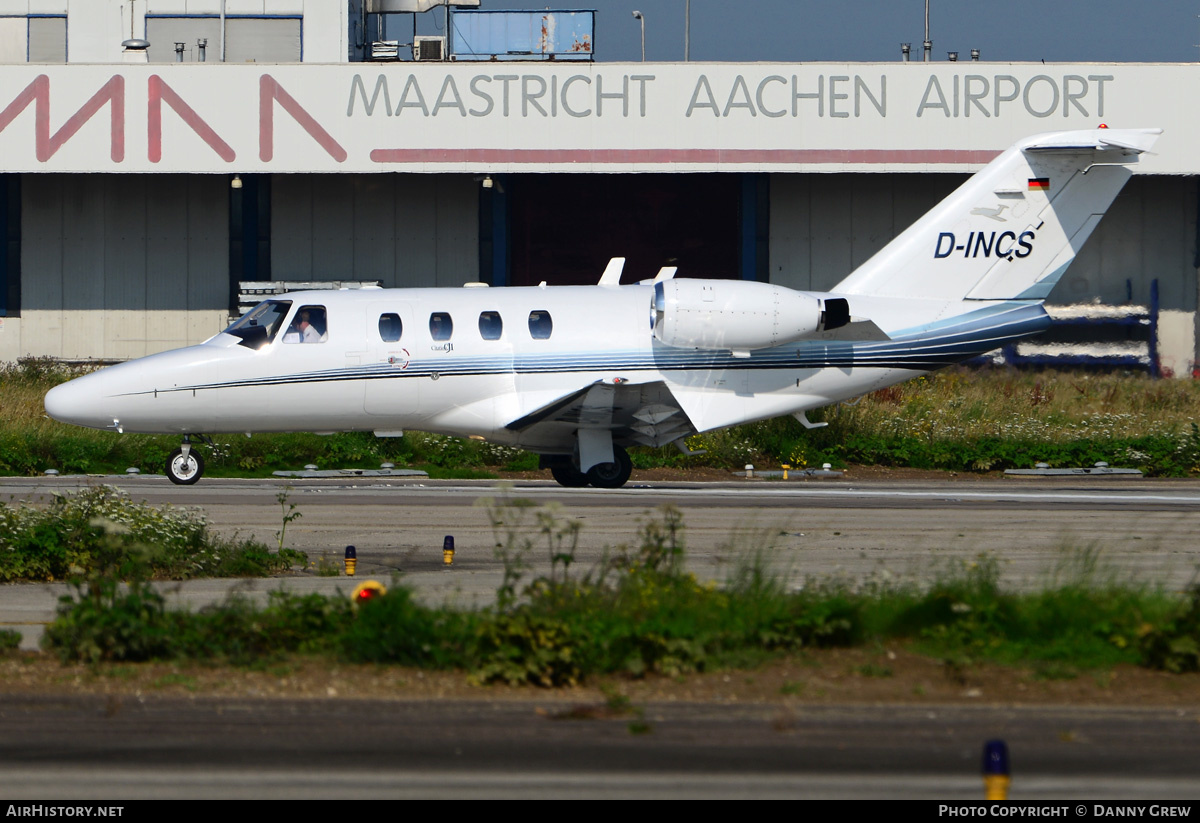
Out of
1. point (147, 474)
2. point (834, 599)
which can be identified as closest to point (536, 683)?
point (834, 599)

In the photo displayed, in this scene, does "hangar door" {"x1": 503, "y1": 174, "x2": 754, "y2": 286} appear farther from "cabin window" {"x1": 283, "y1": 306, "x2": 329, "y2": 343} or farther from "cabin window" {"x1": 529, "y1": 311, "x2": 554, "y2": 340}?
"cabin window" {"x1": 283, "y1": 306, "x2": 329, "y2": 343}

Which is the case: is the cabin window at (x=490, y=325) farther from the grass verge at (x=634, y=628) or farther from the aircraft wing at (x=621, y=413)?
the grass verge at (x=634, y=628)

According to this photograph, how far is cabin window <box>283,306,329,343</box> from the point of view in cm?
1997

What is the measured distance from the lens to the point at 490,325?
2014cm

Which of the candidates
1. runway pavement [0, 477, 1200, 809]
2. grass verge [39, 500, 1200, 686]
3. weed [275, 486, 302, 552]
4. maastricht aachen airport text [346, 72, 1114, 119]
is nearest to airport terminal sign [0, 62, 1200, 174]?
maastricht aachen airport text [346, 72, 1114, 119]

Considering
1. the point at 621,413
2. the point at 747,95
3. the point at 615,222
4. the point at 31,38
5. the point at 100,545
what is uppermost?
the point at 31,38

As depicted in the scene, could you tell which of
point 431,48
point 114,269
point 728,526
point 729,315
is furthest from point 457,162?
point 728,526

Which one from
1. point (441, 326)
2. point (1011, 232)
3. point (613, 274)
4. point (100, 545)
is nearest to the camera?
point (100, 545)

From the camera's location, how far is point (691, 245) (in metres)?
37.7

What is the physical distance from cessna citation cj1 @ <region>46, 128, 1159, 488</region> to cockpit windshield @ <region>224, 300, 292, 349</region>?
25mm

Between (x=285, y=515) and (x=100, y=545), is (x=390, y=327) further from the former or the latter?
(x=100, y=545)

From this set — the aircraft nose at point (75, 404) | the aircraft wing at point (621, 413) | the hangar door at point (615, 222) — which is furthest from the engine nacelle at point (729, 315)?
the hangar door at point (615, 222)

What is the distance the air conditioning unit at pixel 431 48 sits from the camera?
37.2 metres

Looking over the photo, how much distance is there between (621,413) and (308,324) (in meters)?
4.71
